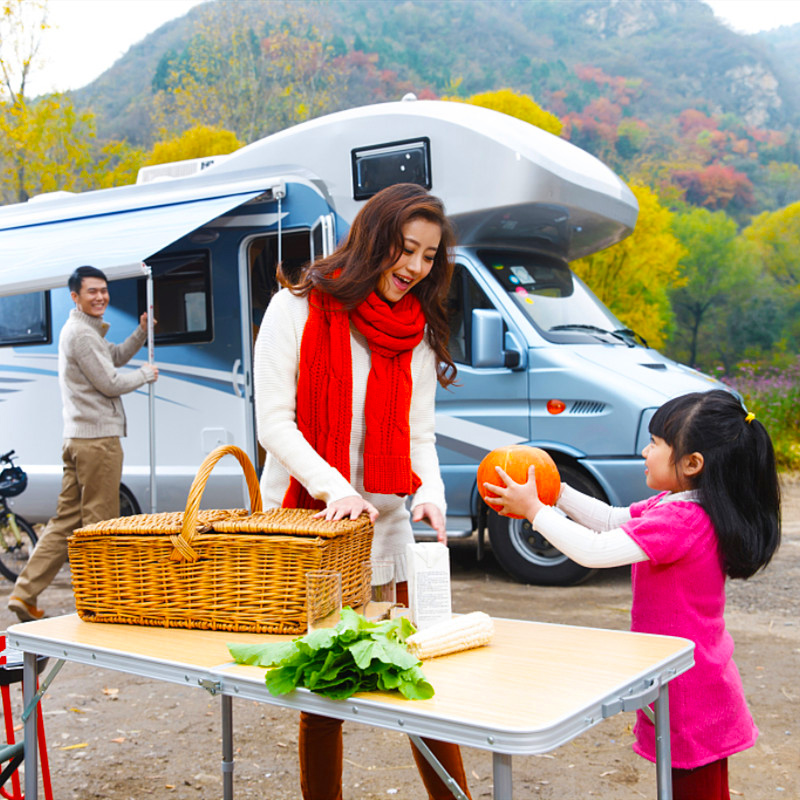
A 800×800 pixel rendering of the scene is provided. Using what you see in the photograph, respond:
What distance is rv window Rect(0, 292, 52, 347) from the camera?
24.0ft

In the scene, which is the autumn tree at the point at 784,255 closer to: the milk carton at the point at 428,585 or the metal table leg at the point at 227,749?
the metal table leg at the point at 227,749

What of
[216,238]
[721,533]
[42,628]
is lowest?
[42,628]

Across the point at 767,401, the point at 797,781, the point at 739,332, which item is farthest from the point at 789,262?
the point at 797,781

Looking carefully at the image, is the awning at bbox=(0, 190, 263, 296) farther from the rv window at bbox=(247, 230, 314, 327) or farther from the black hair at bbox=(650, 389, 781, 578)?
the black hair at bbox=(650, 389, 781, 578)

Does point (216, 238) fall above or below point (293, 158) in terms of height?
below

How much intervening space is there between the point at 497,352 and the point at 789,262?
3420 centimetres

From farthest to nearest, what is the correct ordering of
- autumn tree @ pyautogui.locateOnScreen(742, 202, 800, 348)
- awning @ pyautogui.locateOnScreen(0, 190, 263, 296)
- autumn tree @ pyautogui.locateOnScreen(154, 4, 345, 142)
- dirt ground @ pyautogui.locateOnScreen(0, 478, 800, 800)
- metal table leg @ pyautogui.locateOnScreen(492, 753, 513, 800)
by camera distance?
autumn tree @ pyautogui.locateOnScreen(154, 4, 345, 142)
autumn tree @ pyautogui.locateOnScreen(742, 202, 800, 348)
awning @ pyautogui.locateOnScreen(0, 190, 263, 296)
dirt ground @ pyautogui.locateOnScreen(0, 478, 800, 800)
metal table leg @ pyautogui.locateOnScreen(492, 753, 513, 800)

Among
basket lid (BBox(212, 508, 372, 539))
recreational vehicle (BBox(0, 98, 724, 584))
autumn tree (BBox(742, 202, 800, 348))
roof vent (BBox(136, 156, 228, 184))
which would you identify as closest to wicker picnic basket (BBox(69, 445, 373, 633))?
basket lid (BBox(212, 508, 372, 539))

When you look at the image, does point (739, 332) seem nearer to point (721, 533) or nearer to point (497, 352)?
point (497, 352)

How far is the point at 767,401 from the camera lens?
44.5 feet

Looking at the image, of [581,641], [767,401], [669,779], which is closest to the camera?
[669,779]

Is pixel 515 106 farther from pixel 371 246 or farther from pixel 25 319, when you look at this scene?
pixel 371 246

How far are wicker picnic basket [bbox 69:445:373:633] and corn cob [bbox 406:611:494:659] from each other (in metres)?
0.28

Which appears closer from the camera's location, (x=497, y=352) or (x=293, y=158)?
(x=497, y=352)
